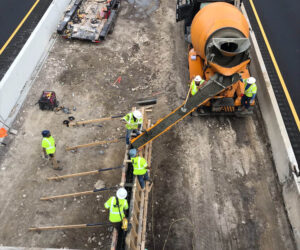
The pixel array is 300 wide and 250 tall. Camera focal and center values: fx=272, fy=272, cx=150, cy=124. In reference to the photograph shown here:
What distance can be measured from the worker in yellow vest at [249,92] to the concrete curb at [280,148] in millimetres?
887

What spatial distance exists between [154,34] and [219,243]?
1003cm

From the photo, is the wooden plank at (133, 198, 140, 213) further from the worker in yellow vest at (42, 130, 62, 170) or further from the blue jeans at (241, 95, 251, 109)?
the blue jeans at (241, 95, 251, 109)

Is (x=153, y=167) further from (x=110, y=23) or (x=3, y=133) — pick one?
(x=110, y=23)

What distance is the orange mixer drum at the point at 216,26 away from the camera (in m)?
8.84

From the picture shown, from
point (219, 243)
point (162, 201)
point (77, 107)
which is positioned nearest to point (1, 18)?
point (77, 107)

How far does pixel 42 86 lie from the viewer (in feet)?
36.9

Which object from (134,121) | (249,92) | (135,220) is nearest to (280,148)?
(249,92)

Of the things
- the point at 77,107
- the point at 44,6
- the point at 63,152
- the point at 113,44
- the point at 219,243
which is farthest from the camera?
the point at 44,6

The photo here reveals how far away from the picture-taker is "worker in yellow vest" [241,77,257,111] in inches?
355

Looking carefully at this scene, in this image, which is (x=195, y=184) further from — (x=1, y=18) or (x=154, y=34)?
(x=1, y=18)

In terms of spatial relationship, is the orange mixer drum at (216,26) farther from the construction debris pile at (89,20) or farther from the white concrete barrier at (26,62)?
the white concrete barrier at (26,62)

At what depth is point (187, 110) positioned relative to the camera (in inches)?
334

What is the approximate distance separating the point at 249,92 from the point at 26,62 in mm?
8743

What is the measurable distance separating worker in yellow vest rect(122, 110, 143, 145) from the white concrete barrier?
15.4ft
